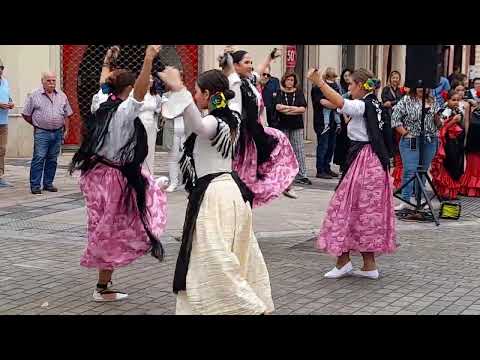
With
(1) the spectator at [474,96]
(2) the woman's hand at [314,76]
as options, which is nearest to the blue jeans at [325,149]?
(1) the spectator at [474,96]

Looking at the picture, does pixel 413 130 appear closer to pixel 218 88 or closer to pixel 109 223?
pixel 109 223

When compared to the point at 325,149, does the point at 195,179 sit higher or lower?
higher

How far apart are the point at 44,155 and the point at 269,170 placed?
4.72 meters

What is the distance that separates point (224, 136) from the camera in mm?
5324

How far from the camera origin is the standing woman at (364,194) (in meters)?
7.18

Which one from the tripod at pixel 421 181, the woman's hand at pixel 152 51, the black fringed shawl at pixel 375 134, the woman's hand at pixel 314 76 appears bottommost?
the tripod at pixel 421 181

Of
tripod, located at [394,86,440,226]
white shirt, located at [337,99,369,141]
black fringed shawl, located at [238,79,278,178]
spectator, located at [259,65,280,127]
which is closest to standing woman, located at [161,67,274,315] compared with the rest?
white shirt, located at [337,99,369,141]

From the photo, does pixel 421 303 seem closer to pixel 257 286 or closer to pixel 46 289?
pixel 257 286

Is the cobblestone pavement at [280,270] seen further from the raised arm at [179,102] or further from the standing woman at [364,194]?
the raised arm at [179,102]

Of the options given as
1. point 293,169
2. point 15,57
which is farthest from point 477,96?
point 15,57

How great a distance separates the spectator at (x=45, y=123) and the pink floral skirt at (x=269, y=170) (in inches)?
180

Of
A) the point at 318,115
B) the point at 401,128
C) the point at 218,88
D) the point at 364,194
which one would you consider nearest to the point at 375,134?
the point at 364,194

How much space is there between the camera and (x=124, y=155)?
6.21m
